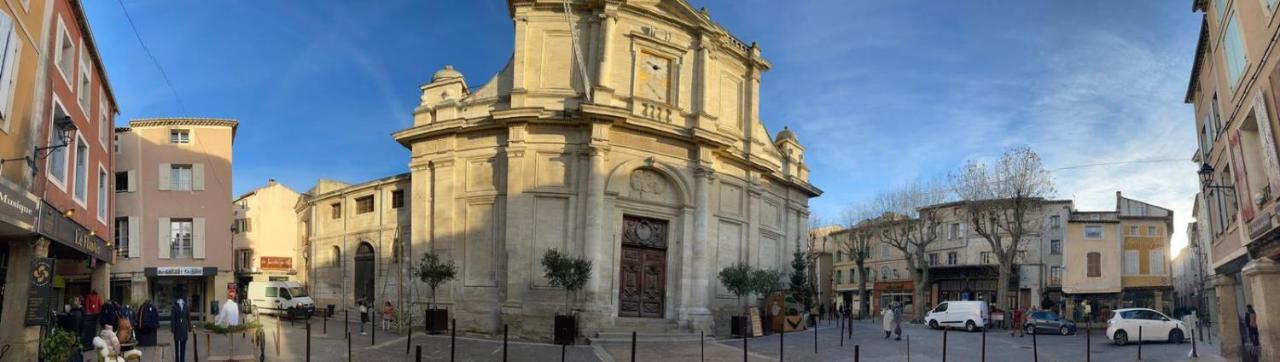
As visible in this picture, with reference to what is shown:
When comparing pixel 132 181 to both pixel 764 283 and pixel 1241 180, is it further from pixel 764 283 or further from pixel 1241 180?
pixel 1241 180

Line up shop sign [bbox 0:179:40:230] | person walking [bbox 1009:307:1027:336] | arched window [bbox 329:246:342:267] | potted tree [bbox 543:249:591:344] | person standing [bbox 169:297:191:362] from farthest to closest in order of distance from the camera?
arched window [bbox 329:246:342:267]
person walking [bbox 1009:307:1027:336]
potted tree [bbox 543:249:591:344]
person standing [bbox 169:297:191:362]
shop sign [bbox 0:179:40:230]

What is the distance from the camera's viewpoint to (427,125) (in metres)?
29.3

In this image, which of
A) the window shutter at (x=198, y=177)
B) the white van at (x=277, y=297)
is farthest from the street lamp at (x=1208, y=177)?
the window shutter at (x=198, y=177)

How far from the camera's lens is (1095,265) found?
177ft

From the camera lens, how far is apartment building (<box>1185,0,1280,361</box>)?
15.7 meters

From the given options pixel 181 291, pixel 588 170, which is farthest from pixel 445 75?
pixel 181 291

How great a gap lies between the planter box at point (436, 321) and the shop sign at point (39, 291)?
12.3 m

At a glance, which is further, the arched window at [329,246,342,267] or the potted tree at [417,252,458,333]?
the arched window at [329,246,342,267]

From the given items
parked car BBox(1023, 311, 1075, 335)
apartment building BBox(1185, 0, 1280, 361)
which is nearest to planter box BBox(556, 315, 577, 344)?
apartment building BBox(1185, 0, 1280, 361)

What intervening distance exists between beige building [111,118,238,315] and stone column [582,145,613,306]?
683 inches

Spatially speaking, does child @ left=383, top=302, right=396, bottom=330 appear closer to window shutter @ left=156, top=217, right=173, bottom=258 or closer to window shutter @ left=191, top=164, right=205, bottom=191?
window shutter @ left=156, top=217, right=173, bottom=258

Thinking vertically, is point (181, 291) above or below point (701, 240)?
below

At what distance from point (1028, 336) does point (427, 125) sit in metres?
26.2

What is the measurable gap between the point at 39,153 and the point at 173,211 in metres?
20.2
